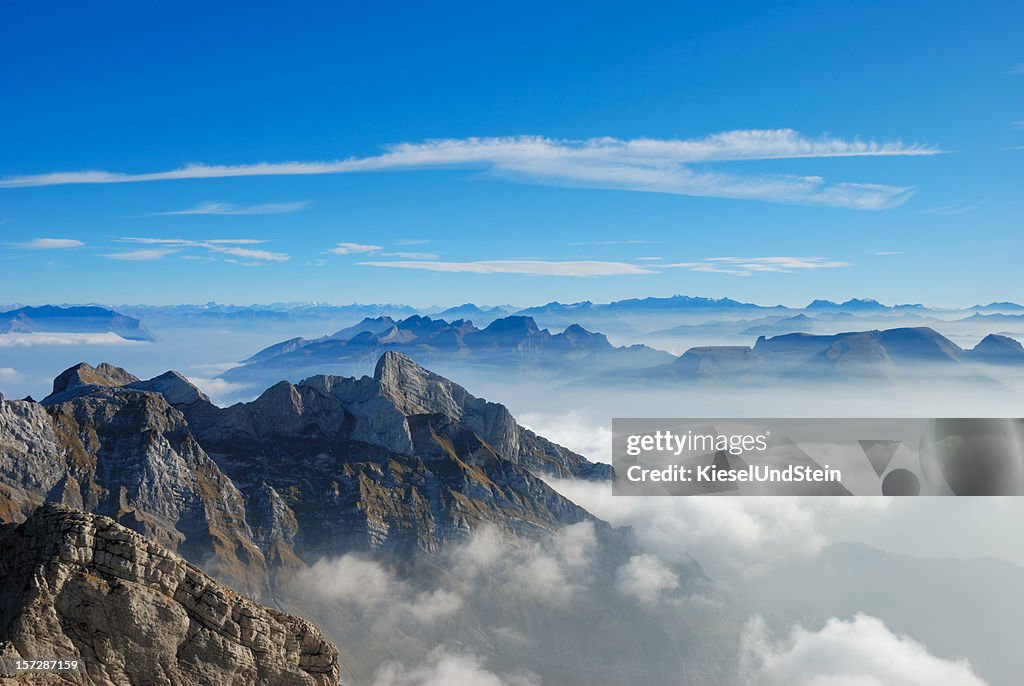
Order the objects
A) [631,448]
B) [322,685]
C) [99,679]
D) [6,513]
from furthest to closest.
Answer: [6,513]
[631,448]
[322,685]
[99,679]

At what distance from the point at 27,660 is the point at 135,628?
456cm

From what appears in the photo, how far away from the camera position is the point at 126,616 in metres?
35.1

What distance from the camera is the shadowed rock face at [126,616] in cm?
3365

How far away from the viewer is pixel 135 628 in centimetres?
3525

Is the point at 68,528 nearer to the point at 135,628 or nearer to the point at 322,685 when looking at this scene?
the point at 135,628

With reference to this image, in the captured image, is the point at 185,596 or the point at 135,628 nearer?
the point at 135,628

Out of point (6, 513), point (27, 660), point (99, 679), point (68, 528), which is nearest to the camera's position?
point (27, 660)

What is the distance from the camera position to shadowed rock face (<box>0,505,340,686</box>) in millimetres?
33653

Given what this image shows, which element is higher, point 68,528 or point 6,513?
point 68,528

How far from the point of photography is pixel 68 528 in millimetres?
36250

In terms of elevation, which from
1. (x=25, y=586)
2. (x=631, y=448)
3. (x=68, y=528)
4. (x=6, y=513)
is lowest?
(x=6, y=513)

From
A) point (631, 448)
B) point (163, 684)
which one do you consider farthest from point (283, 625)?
point (631, 448)

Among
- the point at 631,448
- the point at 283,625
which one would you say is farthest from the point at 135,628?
the point at 631,448

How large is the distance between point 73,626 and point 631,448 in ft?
443
